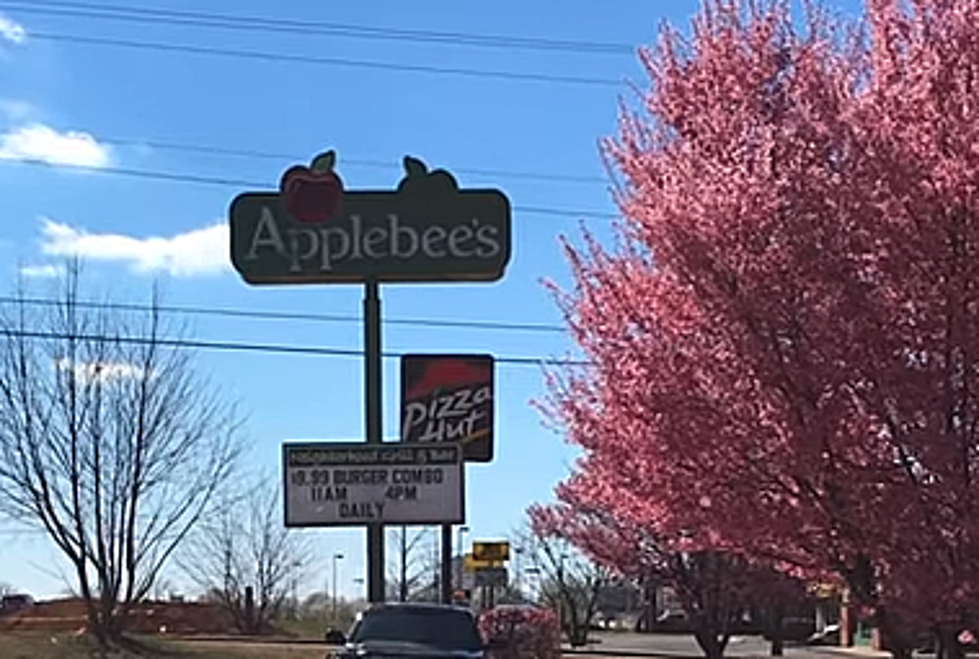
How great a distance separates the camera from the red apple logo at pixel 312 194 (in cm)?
2178

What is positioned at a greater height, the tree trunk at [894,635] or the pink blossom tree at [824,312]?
the pink blossom tree at [824,312]

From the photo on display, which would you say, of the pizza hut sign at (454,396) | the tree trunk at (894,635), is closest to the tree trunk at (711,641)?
the pizza hut sign at (454,396)

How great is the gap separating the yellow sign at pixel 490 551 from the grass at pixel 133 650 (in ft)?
14.9

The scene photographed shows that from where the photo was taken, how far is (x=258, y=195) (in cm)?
2197

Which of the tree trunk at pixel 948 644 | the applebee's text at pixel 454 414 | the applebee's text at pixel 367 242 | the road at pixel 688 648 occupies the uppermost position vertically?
the applebee's text at pixel 367 242

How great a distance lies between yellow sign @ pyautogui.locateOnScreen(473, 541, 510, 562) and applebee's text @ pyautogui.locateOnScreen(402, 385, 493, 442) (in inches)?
732

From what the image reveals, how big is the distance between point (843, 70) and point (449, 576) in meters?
18.2

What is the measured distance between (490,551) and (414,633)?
2665 centimetres

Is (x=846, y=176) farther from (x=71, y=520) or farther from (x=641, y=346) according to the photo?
(x=71, y=520)

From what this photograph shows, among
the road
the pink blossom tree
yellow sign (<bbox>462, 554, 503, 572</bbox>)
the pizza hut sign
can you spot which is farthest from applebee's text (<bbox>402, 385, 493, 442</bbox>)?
the road

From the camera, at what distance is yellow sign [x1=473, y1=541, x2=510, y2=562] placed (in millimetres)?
45531

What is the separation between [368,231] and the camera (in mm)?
22000

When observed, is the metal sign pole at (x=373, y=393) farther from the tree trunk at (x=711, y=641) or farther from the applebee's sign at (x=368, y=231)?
the tree trunk at (x=711, y=641)

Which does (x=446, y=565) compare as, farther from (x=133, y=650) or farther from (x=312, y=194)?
(x=133, y=650)
